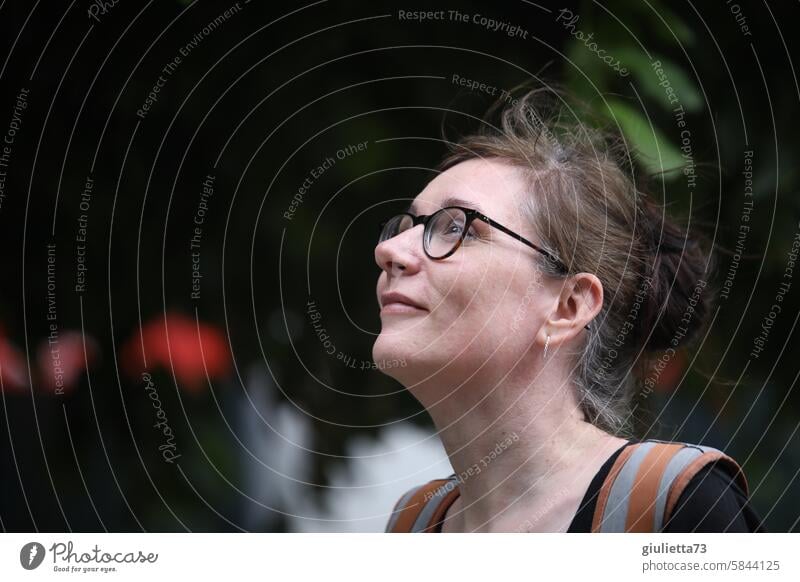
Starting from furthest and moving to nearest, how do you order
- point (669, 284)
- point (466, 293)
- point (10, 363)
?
point (10, 363) < point (669, 284) < point (466, 293)

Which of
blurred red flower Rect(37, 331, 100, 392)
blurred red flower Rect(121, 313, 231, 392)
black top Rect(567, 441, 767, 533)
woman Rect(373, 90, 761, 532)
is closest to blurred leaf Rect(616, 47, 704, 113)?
woman Rect(373, 90, 761, 532)

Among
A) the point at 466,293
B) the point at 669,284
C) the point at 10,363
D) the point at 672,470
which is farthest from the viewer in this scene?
the point at 10,363

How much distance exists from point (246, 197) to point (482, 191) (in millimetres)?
450

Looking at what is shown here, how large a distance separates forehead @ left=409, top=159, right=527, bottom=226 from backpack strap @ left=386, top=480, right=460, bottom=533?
1.08 feet

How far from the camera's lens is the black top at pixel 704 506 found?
1077mm

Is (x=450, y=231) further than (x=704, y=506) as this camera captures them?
Yes

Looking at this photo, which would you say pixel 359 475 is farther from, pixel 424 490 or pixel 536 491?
pixel 536 491

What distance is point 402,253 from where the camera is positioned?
1.24 m

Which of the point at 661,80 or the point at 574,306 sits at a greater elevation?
the point at 661,80

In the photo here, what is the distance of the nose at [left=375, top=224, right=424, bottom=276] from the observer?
4.05 ft

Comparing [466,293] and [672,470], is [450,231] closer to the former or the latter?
[466,293]

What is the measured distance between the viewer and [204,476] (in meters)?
1.59

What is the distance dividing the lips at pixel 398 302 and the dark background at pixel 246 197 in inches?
14.3

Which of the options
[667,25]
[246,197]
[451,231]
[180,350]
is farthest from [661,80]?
[180,350]
